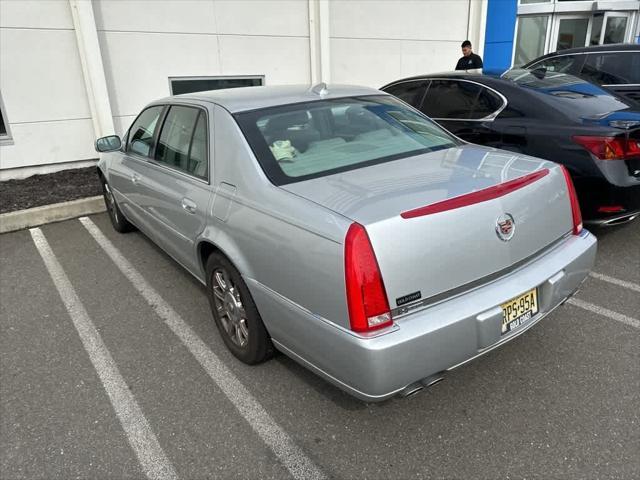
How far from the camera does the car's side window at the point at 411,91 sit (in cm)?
551

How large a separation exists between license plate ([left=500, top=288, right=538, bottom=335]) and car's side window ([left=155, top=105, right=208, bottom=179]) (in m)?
1.92

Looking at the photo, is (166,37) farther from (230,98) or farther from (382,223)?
(382,223)

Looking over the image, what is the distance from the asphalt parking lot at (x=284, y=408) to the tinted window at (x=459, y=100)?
6.51 feet

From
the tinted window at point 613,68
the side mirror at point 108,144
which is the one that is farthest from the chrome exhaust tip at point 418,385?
the tinted window at point 613,68

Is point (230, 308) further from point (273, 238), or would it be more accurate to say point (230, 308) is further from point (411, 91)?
point (411, 91)

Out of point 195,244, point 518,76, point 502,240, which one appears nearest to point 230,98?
point 195,244

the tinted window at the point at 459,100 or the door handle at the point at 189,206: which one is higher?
the tinted window at the point at 459,100

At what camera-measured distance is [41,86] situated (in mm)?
7254

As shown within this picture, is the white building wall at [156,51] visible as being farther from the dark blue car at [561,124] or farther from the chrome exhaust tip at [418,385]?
the chrome exhaust tip at [418,385]

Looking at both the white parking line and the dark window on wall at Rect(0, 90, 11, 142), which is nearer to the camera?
the white parking line

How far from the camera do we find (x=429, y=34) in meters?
11.3

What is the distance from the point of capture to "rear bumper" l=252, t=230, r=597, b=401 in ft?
6.42

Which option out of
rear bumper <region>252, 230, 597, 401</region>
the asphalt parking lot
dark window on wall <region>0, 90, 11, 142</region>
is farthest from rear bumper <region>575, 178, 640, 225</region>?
dark window on wall <region>0, 90, 11, 142</region>

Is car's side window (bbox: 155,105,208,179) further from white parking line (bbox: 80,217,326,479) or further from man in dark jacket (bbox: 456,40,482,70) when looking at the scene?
man in dark jacket (bbox: 456,40,482,70)
